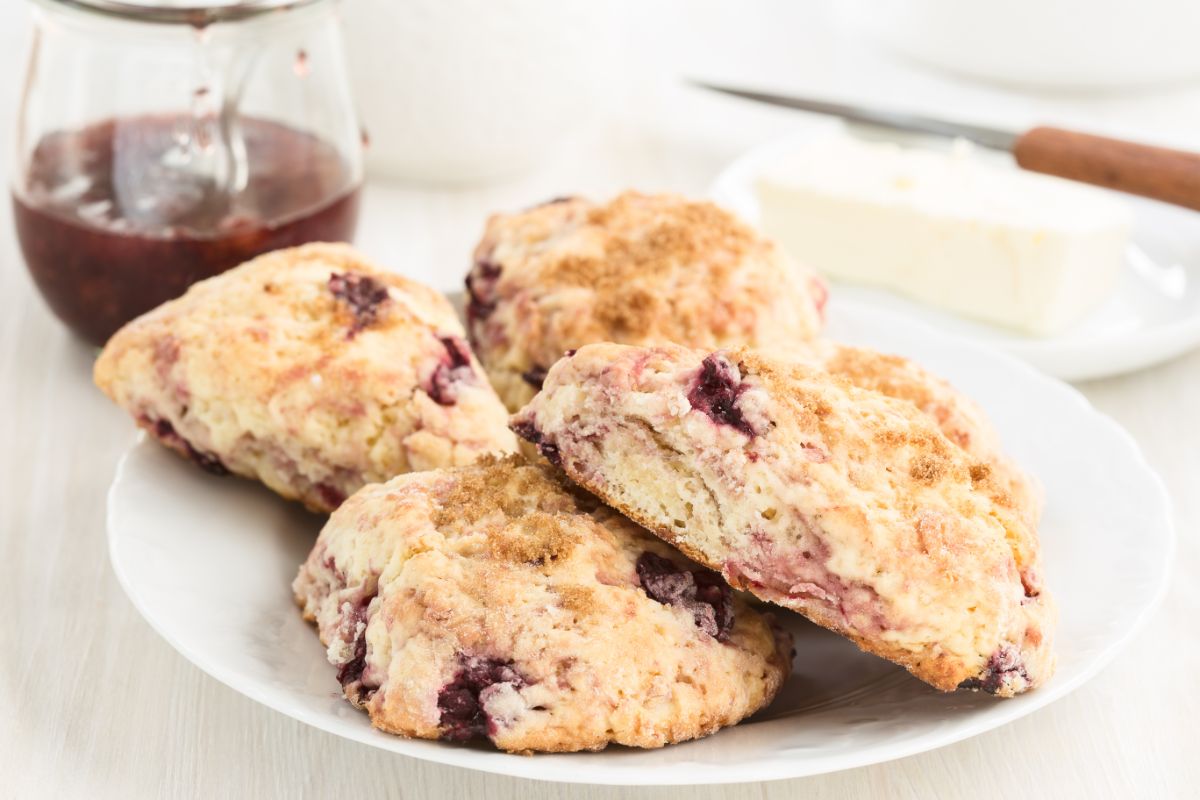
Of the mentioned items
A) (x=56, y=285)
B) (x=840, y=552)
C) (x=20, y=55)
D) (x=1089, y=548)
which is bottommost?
(x=20, y=55)

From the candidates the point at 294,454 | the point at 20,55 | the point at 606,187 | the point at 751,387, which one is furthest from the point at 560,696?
the point at 20,55

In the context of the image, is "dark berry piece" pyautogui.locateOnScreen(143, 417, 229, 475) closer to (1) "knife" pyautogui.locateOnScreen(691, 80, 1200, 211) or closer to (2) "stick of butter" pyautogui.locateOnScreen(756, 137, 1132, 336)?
(2) "stick of butter" pyautogui.locateOnScreen(756, 137, 1132, 336)

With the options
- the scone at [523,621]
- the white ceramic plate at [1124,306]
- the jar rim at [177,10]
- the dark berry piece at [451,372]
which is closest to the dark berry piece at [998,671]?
the scone at [523,621]

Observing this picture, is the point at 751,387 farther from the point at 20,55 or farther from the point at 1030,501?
the point at 20,55

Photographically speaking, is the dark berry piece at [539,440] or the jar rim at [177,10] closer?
the dark berry piece at [539,440]

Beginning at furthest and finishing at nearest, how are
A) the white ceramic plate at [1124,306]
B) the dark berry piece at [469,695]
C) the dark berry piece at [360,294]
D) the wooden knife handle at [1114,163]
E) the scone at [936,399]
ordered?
the wooden knife handle at [1114,163] → the white ceramic plate at [1124,306] → the dark berry piece at [360,294] → the scone at [936,399] → the dark berry piece at [469,695]

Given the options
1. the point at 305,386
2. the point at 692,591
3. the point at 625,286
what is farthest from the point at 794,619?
the point at 305,386

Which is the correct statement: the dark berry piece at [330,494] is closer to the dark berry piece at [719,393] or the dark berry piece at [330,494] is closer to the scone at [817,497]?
the scone at [817,497]
